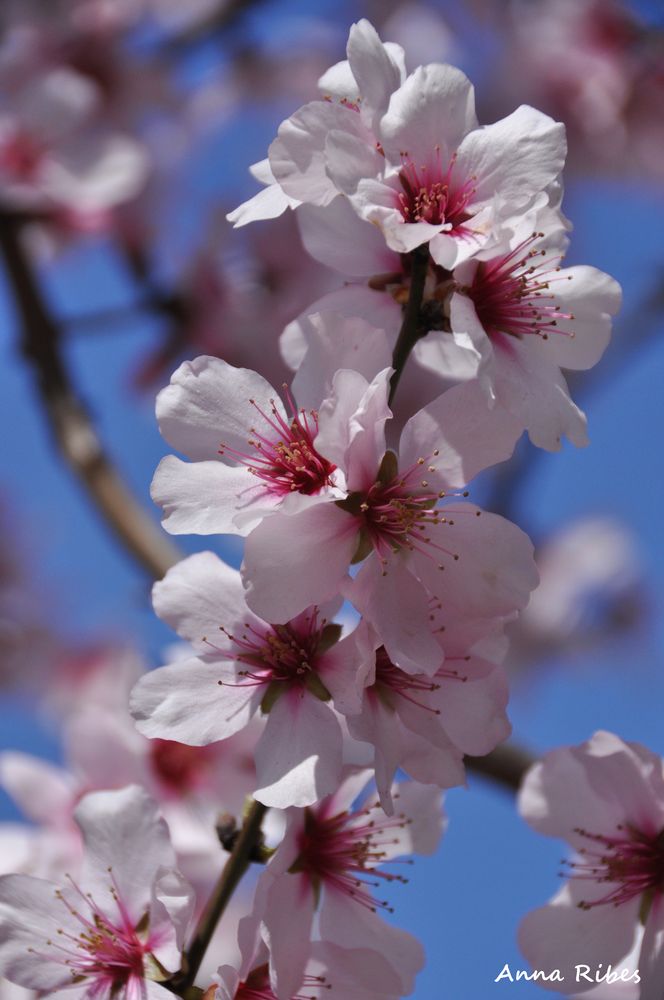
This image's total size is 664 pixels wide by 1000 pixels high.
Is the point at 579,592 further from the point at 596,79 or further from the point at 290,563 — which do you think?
the point at 290,563

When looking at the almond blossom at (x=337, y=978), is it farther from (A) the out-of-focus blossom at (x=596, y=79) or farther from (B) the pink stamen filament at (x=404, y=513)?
(A) the out-of-focus blossom at (x=596, y=79)

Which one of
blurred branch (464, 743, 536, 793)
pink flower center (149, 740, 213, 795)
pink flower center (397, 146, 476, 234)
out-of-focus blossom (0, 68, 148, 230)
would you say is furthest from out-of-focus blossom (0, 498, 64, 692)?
pink flower center (397, 146, 476, 234)

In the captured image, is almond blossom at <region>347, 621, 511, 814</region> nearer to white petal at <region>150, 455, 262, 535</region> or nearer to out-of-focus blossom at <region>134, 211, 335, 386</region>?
white petal at <region>150, 455, 262, 535</region>

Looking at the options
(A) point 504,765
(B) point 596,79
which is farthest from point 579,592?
(A) point 504,765

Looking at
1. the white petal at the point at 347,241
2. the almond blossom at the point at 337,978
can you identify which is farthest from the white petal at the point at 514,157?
the almond blossom at the point at 337,978

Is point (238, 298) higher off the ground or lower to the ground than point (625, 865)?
higher

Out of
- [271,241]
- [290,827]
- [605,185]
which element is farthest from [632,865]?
[605,185]
